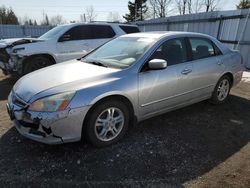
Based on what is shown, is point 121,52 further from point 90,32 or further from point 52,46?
point 90,32

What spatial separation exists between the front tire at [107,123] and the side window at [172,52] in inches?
40.5

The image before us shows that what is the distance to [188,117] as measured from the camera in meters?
4.43

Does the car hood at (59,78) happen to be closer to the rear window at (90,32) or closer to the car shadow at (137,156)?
the car shadow at (137,156)

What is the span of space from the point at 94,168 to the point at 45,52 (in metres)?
4.70

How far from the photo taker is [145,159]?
3.07 m

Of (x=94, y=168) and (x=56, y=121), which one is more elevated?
(x=56, y=121)

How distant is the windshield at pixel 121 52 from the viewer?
3.66 meters

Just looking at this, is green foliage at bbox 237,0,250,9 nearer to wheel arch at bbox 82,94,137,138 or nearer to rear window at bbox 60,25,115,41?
rear window at bbox 60,25,115,41

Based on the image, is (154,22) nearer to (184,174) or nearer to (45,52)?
(45,52)

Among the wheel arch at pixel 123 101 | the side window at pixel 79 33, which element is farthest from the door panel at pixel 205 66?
the side window at pixel 79 33

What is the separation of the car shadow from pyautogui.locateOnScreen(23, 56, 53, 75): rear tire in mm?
3175

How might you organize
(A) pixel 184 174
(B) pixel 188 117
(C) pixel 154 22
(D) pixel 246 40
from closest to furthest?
(A) pixel 184 174
(B) pixel 188 117
(D) pixel 246 40
(C) pixel 154 22

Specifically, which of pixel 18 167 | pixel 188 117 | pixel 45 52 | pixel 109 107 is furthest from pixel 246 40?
pixel 18 167

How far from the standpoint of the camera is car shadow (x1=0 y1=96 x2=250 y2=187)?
107 inches
